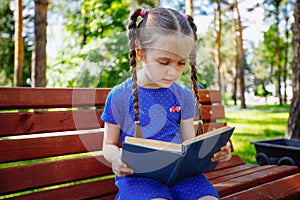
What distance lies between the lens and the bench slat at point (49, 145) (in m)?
1.58

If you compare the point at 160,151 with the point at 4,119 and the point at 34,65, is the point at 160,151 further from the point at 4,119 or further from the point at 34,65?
the point at 34,65

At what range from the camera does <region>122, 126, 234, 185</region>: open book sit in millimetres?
1171

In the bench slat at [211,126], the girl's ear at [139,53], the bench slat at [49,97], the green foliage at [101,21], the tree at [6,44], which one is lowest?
the bench slat at [211,126]

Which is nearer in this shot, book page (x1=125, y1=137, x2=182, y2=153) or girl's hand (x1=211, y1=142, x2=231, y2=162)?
book page (x1=125, y1=137, x2=182, y2=153)

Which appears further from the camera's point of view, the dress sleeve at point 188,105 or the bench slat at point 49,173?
the dress sleeve at point 188,105

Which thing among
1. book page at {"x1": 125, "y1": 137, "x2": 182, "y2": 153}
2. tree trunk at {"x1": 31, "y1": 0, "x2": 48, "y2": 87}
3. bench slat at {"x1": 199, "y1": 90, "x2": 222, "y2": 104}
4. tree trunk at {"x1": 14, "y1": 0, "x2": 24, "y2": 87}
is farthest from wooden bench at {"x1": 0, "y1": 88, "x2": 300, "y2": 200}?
tree trunk at {"x1": 14, "y1": 0, "x2": 24, "y2": 87}

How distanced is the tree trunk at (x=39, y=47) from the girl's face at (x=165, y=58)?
13.8 feet

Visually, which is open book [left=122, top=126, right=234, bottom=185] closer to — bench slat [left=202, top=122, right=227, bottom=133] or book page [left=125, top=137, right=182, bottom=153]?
book page [left=125, top=137, right=182, bottom=153]

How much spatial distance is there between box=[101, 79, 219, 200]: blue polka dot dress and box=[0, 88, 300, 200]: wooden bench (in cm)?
34

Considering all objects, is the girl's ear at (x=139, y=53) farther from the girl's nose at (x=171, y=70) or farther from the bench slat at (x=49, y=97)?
the bench slat at (x=49, y=97)

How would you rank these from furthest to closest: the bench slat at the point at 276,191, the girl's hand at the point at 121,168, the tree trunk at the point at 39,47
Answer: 1. the tree trunk at the point at 39,47
2. the bench slat at the point at 276,191
3. the girl's hand at the point at 121,168

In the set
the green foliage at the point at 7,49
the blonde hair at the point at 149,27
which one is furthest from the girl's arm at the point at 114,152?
the green foliage at the point at 7,49

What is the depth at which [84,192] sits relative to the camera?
1.76 m

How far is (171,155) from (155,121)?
0.39m
